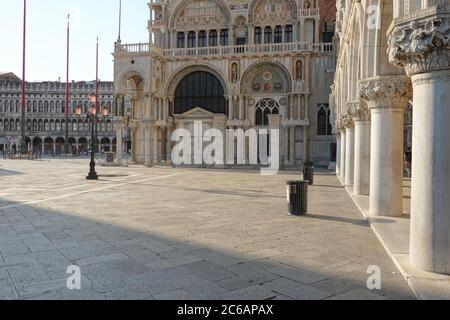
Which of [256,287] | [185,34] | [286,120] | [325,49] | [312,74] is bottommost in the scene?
[256,287]

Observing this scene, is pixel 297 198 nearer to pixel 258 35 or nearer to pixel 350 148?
pixel 350 148

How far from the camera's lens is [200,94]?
38.0 m

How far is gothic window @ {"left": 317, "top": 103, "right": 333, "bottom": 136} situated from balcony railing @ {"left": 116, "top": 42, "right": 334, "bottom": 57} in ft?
17.5

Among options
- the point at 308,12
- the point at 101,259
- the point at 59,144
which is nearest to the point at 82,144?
the point at 59,144

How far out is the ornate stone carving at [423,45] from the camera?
4707mm

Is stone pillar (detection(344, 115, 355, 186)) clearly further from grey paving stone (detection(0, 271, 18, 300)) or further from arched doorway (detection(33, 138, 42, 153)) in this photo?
arched doorway (detection(33, 138, 42, 153))

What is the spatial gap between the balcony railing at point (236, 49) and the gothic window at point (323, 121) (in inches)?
210

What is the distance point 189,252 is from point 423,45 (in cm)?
449

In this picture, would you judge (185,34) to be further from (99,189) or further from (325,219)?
(325,219)

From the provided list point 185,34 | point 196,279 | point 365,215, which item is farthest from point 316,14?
point 196,279

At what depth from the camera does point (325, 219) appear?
921 centimetres

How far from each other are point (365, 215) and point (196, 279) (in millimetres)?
5804

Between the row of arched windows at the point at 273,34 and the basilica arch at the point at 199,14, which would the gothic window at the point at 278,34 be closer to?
the row of arched windows at the point at 273,34

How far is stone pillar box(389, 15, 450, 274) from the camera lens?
4.82 m
